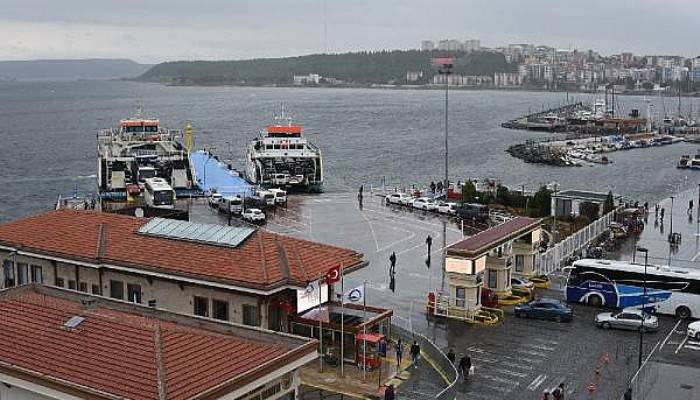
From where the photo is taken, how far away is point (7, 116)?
176m

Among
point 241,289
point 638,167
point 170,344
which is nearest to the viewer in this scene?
point 170,344

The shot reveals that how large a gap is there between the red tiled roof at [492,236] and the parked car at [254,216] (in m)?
16.8

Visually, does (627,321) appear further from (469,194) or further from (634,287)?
(469,194)

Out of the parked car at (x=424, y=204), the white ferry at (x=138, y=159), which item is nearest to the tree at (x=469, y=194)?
the parked car at (x=424, y=204)

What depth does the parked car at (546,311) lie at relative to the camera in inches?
1030

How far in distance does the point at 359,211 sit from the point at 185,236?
25.1m

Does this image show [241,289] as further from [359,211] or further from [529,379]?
[359,211]

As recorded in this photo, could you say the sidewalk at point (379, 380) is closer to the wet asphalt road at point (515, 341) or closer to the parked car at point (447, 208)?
the wet asphalt road at point (515, 341)

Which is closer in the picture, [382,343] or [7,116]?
[382,343]

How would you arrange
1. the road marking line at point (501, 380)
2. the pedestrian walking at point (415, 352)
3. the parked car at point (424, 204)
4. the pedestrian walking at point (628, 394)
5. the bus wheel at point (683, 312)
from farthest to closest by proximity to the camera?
1. the parked car at point (424, 204)
2. the bus wheel at point (683, 312)
3. the pedestrian walking at point (415, 352)
4. the road marking line at point (501, 380)
5. the pedestrian walking at point (628, 394)

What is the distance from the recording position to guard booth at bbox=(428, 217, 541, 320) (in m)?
25.9

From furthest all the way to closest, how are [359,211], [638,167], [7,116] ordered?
[7,116] < [638,167] < [359,211]

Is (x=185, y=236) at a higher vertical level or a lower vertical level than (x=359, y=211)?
higher

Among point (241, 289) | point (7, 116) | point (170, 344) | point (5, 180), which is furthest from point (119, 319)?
point (7, 116)
